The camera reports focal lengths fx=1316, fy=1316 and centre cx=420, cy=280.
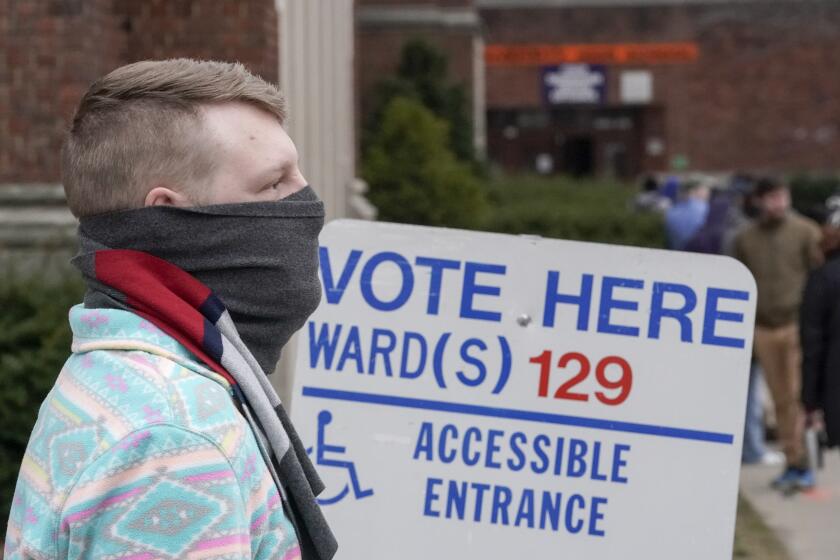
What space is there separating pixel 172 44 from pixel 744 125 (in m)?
37.0

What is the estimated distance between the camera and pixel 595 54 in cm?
4203

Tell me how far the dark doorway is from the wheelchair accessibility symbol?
1610 inches

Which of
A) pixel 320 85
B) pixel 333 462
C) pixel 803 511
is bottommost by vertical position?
pixel 803 511

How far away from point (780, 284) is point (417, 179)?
32.6 ft

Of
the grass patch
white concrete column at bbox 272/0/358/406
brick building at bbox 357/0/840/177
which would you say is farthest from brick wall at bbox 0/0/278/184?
brick building at bbox 357/0/840/177

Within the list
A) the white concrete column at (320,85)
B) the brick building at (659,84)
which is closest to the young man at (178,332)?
the white concrete column at (320,85)

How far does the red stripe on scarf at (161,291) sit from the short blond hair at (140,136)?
0.25 ft

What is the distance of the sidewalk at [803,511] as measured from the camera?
708 centimetres

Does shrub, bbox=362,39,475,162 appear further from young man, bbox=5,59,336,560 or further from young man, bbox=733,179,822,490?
young man, bbox=5,59,336,560

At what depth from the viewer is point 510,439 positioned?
10.1ft

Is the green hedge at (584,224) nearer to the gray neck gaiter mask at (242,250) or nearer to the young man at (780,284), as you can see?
the young man at (780,284)

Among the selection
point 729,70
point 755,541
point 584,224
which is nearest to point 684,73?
point 729,70

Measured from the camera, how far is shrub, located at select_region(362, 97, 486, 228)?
17.9 m

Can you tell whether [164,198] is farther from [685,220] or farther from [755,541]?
[685,220]
